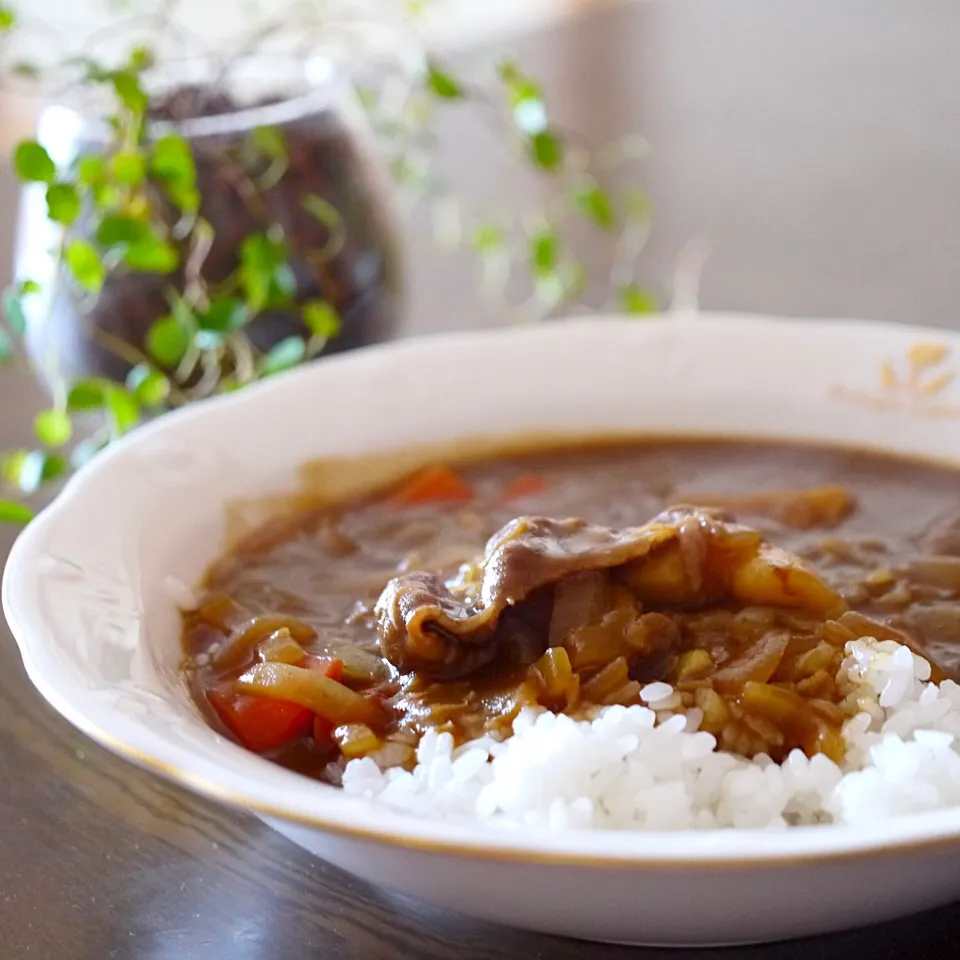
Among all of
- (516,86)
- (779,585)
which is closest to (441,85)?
(516,86)

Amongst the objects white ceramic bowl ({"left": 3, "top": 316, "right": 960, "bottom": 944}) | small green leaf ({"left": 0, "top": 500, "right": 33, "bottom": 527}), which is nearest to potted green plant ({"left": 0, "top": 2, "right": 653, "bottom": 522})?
small green leaf ({"left": 0, "top": 500, "right": 33, "bottom": 527})

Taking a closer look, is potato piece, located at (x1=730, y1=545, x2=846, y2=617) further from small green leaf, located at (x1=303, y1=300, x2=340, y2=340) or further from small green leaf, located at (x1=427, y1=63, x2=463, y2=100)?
small green leaf, located at (x1=427, y1=63, x2=463, y2=100)

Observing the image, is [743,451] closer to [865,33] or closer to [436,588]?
[436,588]

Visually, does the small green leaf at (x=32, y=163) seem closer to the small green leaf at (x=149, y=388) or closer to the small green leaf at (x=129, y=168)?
the small green leaf at (x=129, y=168)

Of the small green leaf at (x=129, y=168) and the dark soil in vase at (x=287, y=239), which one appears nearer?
the small green leaf at (x=129, y=168)

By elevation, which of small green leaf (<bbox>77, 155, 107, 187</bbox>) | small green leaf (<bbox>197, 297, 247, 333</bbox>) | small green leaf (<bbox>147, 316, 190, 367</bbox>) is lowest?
small green leaf (<bbox>147, 316, 190, 367</bbox>)

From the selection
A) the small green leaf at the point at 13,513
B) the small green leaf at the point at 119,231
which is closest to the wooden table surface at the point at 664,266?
the small green leaf at the point at 13,513

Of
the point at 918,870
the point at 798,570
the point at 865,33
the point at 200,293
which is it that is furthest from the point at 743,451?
the point at 865,33
